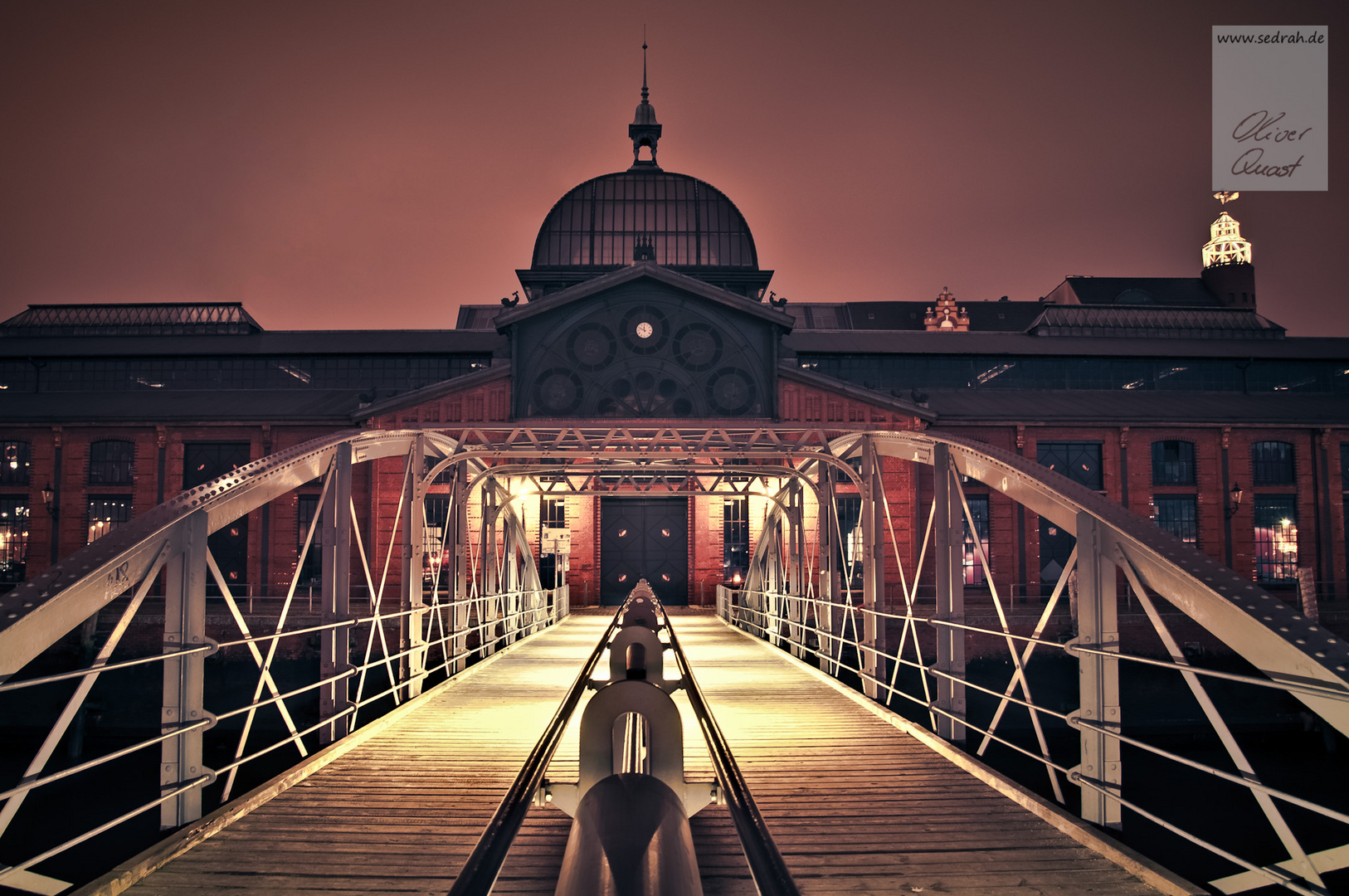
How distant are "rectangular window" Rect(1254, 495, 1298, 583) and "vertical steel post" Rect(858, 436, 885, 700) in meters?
22.4

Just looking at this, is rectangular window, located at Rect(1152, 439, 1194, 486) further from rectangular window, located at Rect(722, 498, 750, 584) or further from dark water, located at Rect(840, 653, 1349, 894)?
rectangular window, located at Rect(722, 498, 750, 584)

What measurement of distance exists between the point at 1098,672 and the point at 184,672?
5.84m

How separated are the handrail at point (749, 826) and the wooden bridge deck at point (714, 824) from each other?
4.28 ft

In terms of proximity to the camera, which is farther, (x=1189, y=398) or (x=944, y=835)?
(x=1189, y=398)

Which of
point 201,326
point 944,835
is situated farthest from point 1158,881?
point 201,326

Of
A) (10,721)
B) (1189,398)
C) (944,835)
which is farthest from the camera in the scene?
(1189,398)

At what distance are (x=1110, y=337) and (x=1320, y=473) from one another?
798cm

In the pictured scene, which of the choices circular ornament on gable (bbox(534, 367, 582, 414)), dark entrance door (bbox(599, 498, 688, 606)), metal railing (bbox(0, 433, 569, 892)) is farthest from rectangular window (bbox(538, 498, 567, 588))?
circular ornament on gable (bbox(534, 367, 582, 414))

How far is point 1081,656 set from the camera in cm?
571

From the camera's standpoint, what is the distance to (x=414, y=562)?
11422 millimetres

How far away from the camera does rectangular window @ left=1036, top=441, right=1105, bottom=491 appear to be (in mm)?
27203

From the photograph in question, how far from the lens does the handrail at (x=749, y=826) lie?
2.40m

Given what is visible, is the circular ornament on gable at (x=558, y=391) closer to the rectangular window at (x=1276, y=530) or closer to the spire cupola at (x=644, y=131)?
the spire cupola at (x=644, y=131)

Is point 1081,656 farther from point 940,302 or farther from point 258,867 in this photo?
point 940,302
